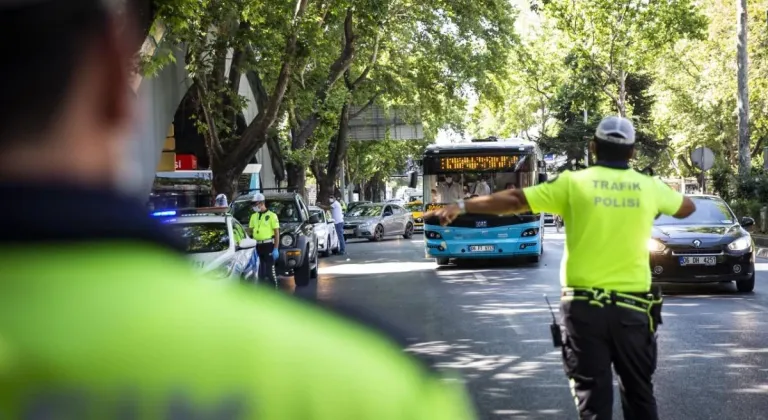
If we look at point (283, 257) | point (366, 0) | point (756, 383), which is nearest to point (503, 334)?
point (756, 383)

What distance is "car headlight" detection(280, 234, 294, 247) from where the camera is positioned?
1669 centimetres

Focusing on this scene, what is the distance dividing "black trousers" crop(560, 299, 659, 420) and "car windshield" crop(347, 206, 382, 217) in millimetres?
30654

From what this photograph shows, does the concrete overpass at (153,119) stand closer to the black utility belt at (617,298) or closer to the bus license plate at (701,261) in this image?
the black utility belt at (617,298)

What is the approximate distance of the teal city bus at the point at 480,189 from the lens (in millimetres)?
18531

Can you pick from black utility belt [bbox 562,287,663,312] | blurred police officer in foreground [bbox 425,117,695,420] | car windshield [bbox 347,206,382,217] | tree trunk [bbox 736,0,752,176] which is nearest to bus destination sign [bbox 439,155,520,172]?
tree trunk [bbox 736,0,752,176]

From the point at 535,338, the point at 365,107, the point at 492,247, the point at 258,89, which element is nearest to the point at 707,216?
the point at 492,247

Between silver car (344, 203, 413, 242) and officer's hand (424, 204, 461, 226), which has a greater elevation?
officer's hand (424, 204, 461, 226)

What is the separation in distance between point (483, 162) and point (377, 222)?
15.3 metres

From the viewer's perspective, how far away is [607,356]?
425 centimetres

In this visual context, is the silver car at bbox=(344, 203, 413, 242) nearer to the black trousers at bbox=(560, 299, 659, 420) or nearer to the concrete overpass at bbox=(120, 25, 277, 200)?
the concrete overpass at bbox=(120, 25, 277, 200)

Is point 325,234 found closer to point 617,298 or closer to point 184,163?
point 184,163

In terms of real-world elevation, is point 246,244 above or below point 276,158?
below

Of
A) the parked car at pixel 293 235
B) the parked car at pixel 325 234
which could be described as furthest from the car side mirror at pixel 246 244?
the parked car at pixel 325 234

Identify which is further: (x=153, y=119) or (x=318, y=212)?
(x=318, y=212)
